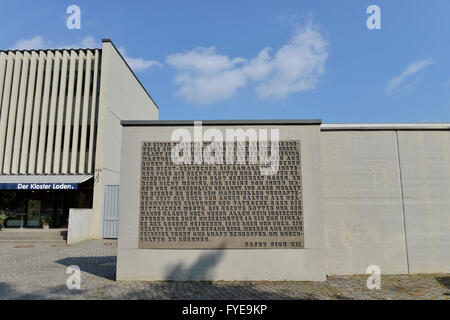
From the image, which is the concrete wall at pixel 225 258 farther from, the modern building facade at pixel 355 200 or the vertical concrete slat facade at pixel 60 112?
the vertical concrete slat facade at pixel 60 112

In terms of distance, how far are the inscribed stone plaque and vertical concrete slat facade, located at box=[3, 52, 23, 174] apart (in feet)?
54.7

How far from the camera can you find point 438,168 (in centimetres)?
765

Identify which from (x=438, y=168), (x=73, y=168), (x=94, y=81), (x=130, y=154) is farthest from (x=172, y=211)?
(x=94, y=81)

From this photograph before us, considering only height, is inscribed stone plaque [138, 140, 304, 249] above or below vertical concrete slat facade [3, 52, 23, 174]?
below

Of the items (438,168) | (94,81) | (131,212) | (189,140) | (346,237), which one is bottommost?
(346,237)

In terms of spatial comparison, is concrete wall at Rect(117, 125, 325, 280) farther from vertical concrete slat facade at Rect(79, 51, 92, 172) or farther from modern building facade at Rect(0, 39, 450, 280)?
vertical concrete slat facade at Rect(79, 51, 92, 172)

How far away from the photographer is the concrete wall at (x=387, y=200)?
736 cm

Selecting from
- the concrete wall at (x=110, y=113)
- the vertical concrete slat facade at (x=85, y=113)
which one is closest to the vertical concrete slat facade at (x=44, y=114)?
the vertical concrete slat facade at (x=85, y=113)

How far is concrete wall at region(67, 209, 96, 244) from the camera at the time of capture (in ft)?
46.5

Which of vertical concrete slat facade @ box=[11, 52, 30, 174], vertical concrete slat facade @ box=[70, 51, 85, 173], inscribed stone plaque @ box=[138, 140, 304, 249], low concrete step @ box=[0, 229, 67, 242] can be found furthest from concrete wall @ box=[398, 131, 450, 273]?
vertical concrete slat facade @ box=[11, 52, 30, 174]

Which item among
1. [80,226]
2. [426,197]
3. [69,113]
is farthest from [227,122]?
[69,113]

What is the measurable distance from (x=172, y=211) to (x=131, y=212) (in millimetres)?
994

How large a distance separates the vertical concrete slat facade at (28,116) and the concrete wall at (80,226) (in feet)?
21.0
